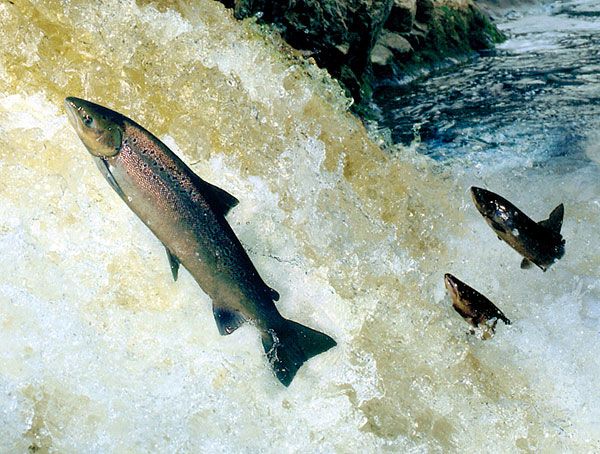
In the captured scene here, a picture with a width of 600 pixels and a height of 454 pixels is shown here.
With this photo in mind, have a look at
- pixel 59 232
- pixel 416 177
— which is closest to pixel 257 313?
pixel 59 232

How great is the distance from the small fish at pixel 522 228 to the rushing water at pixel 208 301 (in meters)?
0.46

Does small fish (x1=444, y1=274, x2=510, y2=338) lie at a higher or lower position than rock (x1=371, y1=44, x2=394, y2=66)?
higher

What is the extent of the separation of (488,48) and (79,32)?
11.1 meters

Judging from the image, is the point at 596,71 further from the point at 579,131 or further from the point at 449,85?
the point at 579,131

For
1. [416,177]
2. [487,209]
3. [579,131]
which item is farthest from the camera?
[579,131]

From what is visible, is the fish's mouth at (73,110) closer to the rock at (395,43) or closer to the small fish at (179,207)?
the small fish at (179,207)

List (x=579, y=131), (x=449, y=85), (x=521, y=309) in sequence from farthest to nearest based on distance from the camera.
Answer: (x=449, y=85), (x=579, y=131), (x=521, y=309)

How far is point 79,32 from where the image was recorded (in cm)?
315

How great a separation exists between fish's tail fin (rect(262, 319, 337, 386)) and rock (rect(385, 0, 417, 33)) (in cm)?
976

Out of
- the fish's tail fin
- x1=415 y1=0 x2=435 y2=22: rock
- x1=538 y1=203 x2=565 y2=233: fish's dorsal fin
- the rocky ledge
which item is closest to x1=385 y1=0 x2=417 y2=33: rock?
the rocky ledge

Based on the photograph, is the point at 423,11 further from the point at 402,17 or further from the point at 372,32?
the point at 372,32

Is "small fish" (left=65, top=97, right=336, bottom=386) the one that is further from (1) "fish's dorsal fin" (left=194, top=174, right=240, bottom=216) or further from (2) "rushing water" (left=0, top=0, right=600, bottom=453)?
(2) "rushing water" (left=0, top=0, right=600, bottom=453)

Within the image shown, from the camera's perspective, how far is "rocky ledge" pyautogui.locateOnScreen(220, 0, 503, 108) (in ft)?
26.2

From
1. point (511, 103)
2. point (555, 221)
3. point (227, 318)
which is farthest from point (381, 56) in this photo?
point (227, 318)
